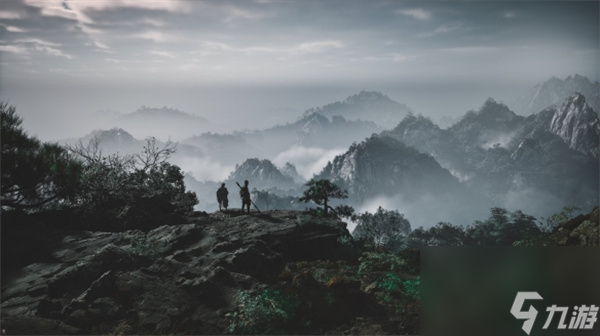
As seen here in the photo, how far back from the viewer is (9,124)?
51.7ft

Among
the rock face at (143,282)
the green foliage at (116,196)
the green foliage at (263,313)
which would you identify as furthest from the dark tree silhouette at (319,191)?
the green foliage at (263,313)

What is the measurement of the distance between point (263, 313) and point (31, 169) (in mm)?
14022

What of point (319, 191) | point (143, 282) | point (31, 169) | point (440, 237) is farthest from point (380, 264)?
point (440, 237)

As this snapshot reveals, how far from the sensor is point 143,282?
10.4 metres

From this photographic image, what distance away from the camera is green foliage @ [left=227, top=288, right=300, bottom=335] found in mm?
8938

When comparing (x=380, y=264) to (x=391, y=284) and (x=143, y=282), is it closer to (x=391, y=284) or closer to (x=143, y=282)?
(x=391, y=284)

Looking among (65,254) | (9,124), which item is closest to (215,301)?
(65,254)

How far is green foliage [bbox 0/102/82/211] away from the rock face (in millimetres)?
1915

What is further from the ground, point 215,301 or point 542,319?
point 542,319

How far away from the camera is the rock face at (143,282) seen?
9.12m

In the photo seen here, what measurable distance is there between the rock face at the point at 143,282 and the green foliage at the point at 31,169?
1.91m

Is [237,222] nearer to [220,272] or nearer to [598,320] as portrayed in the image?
[220,272]

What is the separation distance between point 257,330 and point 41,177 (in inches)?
559

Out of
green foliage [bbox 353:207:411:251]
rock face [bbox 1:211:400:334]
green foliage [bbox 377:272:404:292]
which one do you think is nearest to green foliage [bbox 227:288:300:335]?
rock face [bbox 1:211:400:334]
